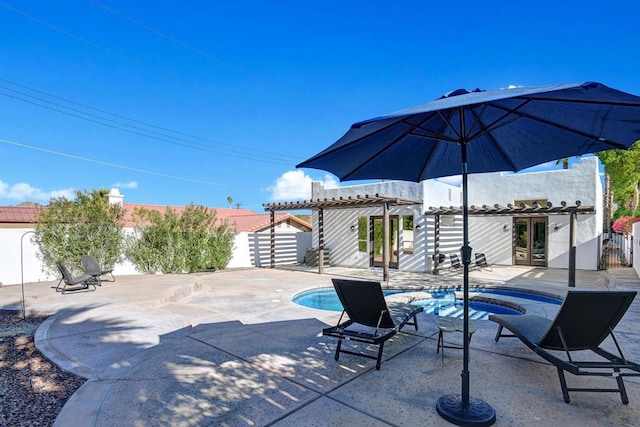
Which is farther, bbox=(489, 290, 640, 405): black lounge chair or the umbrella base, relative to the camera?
bbox=(489, 290, 640, 405): black lounge chair

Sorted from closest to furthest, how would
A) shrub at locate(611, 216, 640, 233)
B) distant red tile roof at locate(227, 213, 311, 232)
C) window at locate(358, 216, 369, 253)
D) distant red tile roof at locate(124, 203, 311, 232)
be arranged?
shrub at locate(611, 216, 640, 233), distant red tile roof at locate(124, 203, 311, 232), window at locate(358, 216, 369, 253), distant red tile roof at locate(227, 213, 311, 232)

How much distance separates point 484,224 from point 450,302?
8672 mm

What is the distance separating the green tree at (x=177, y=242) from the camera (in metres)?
13.2

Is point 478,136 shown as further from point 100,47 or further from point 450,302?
point 100,47

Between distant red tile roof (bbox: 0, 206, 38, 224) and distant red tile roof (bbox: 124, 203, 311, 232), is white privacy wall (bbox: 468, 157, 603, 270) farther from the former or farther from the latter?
distant red tile roof (bbox: 0, 206, 38, 224)

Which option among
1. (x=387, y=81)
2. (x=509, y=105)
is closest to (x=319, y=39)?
(x=387, y=81)

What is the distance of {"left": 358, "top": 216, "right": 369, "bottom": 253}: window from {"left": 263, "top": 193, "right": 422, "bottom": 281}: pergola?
2.23 meters

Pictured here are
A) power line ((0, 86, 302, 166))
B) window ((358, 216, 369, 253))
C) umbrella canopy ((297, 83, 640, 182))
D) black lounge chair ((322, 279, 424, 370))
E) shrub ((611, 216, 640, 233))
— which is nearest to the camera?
umbrella canopy ((297, 83, 640, 182))

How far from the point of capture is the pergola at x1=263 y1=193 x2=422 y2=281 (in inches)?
474

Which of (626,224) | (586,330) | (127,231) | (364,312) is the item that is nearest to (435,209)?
(626,224)

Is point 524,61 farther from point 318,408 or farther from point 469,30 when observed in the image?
point 318,408

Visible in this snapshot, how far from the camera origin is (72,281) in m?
9.16

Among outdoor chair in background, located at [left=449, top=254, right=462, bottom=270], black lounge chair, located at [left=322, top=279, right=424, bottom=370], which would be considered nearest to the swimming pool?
outdoor chair in background, located at [left=449, top=254, right=462, bottom=270]

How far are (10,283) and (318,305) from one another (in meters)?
9.63
